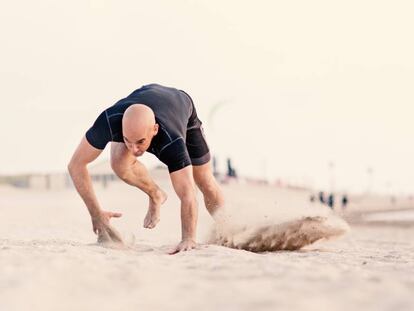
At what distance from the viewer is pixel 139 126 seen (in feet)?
15.3

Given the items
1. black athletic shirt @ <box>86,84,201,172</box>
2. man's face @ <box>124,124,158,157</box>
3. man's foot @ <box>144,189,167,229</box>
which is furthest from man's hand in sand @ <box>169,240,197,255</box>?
man's foot @ <box>144,189,167,229</box>

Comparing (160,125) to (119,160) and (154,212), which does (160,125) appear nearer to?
(119,160)

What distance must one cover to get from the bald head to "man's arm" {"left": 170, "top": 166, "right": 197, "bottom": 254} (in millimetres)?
341

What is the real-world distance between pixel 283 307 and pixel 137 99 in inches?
113

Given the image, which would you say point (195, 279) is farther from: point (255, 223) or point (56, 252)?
point (255, 223)

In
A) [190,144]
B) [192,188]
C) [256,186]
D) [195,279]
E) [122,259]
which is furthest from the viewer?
[256,186]

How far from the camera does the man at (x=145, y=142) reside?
15.5 ft

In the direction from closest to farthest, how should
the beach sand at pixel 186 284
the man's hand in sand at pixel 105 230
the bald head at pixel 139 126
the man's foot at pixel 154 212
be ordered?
the beach sand at pixel 186 284, the bald head at pixel 139 126, the man's hand in sand at pixel 105 230, the man's foot at pixel 154 212

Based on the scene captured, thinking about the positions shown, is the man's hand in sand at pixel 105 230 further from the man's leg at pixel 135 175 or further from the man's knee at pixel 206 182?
the man's knee at pixel 206 182

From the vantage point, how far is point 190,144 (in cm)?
587

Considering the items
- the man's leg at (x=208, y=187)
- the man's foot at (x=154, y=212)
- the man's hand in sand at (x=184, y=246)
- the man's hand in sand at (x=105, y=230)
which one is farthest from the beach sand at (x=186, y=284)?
the man's leg at (x=208, y=187)

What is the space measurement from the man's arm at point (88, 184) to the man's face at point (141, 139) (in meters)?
0.45

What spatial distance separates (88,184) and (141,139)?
92 cm

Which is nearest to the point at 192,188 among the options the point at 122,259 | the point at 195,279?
the point at 122,259
